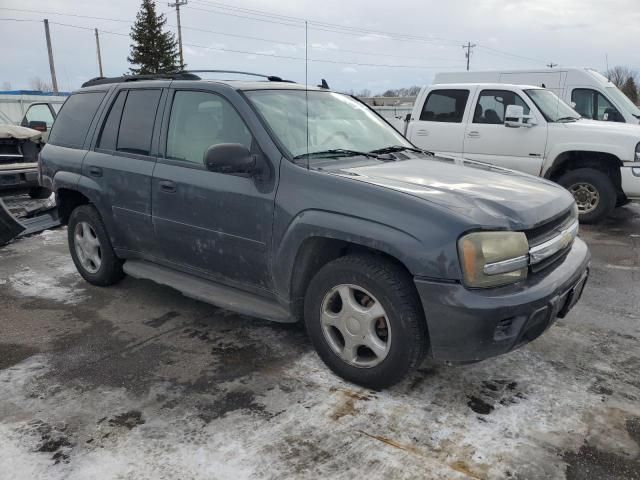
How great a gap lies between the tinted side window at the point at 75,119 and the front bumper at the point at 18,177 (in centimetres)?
336

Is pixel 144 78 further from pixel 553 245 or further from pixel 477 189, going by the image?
pixel 553 245

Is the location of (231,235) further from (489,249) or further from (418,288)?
(489,249)

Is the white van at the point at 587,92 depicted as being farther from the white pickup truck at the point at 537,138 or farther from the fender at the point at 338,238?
the fender at the point at 338,238

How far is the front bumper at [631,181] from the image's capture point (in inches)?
276

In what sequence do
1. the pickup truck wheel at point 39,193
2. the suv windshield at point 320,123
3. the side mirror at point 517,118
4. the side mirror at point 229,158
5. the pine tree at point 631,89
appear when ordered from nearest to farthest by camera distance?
the side mirror at point 229,158 → the suv windshield at point 320,123 → the side mirror at point 517,118 → the pickup truck wheel at point 39,193 → the pine tree at point 631,89

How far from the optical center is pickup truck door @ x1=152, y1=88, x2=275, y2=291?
11.2 ft

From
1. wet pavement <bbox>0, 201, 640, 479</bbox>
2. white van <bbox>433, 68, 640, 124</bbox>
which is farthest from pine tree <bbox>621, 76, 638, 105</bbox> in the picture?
wet pavement <bbox>0, 201, 640, 479</bbox>

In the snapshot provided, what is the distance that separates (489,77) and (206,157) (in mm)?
9682

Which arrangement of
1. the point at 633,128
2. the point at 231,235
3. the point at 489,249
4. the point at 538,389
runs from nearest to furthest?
the point at 489,249 → the point at 538,389 → the point at 231,235 → the point at 633,128

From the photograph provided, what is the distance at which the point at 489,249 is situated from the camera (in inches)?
105

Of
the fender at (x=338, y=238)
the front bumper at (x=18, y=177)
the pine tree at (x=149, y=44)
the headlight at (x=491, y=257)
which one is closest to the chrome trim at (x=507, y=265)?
the headlight at (x=491, y=257)

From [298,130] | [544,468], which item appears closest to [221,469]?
[544,468]

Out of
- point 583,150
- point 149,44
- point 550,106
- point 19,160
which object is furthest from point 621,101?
point 149,44

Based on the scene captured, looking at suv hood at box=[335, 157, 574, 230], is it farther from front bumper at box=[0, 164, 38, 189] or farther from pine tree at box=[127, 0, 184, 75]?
pine tree at box=[127, 0, 184, 75]
